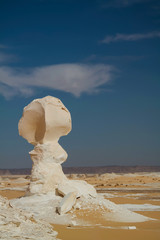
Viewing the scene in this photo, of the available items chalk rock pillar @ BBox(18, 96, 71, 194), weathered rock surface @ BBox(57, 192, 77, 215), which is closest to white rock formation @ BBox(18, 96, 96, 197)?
chalk rock pillar @ BBox(18, 96, 71, 194)

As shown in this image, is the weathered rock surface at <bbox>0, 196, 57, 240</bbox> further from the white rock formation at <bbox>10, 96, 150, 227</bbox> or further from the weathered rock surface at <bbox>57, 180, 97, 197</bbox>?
the weathered rock surface at <bbox>57, 180, 97, 197</bbox>

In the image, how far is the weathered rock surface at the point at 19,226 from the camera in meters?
6.61

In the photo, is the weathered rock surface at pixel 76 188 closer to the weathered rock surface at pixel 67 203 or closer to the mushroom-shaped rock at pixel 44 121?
the weathered rock surface at pixel 67 203

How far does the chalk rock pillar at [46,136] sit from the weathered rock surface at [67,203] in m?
1.54

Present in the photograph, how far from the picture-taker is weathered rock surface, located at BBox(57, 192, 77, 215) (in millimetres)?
9883

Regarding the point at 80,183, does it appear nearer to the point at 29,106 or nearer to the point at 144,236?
the point at 29,106

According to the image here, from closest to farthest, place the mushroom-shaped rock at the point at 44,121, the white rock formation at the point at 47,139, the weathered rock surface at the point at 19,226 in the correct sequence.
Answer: the weathered rock surface at the point at 19,226 → the white rock formation at the point at 47,139 → the mushroom-shaped rock at the point at 44,121

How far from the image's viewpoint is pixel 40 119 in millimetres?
12445

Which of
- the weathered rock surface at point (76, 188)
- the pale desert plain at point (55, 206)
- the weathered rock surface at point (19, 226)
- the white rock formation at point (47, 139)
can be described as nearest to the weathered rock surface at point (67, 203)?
the pale desert plain at point (55, 206)

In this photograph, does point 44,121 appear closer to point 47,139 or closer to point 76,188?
point 47,139

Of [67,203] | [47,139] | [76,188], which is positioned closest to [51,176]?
[76,188]

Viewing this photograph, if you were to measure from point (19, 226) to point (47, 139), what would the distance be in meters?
5.62

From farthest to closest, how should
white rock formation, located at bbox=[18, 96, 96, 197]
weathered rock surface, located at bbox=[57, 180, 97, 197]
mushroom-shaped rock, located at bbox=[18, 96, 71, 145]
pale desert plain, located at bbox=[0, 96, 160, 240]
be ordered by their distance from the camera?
1. mushroom-shaped rock, located at bbox=[18, 96, 71, 145]
2. white rock formation, located at bbox=[18, 96, 96, 197]
3. weathered rock surface, located at bbox=[57, 180, 97, 197]
4. pale desert plain, located at bbox=[0, 96, 160, 240]

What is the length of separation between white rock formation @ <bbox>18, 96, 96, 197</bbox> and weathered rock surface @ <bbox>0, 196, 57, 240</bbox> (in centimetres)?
356
